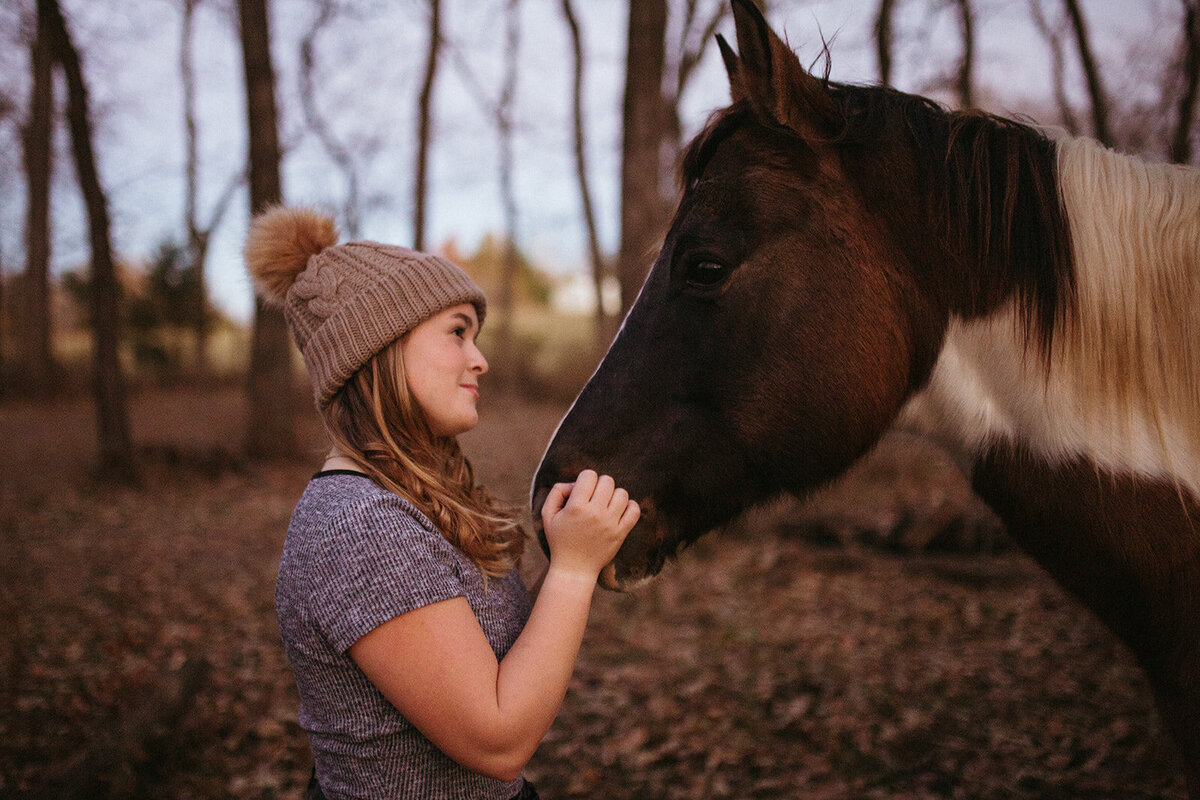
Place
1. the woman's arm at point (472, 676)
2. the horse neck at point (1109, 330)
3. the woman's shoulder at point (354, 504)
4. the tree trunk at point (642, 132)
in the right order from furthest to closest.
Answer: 1. the tree trunk at point (642, 132)
2. the horse neck at point (1109, 330)
3. the woman's shoulder at point (354, 504)
4. the woman's arm at point (472, 676)

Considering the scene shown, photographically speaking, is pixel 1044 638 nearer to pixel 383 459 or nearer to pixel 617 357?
pixel 617 357

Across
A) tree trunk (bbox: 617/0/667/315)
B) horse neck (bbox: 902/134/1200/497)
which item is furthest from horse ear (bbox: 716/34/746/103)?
tree trunk (bbox: 617/0/667/315)

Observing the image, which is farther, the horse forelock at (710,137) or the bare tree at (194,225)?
the bare tree at (194,225)

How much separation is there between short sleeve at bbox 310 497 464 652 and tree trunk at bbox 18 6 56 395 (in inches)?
506

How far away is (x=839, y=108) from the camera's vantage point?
5.57 feet

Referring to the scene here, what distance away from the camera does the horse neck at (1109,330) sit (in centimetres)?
148

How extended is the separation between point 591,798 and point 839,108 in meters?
3.26

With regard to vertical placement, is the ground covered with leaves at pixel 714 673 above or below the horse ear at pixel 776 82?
below

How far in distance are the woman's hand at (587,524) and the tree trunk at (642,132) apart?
14.4ft

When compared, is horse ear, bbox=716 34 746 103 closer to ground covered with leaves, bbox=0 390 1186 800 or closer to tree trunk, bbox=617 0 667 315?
ground covered with leaves, bbox=0 390 1186 800

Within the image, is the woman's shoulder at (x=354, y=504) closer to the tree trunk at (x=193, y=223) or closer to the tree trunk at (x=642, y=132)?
the tree trunk at (x=642, y=132)

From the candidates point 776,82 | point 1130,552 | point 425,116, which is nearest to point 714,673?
point 1130,552

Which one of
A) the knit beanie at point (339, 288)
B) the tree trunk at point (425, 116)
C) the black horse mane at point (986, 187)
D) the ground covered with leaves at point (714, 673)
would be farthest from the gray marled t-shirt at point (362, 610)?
the tree trunk at point (425, 116)

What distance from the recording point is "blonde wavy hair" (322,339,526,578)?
1571mm
